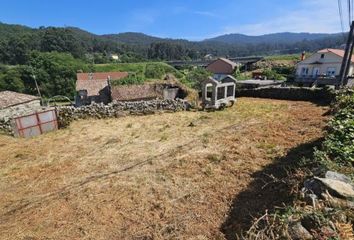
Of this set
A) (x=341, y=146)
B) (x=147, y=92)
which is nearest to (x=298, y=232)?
(x=341, y=146)

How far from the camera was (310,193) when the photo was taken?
3346 mm

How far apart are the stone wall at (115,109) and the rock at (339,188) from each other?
1242 centimetres

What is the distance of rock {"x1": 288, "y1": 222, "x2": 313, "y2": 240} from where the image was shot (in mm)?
2598

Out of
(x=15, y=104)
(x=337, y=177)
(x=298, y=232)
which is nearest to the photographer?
(x=298, y=232)

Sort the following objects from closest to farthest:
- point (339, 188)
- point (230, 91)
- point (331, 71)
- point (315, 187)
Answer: point (339, 188)
point (315, 187)
point (230, 91)
point (331, 71)

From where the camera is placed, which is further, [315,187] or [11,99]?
[11,99]

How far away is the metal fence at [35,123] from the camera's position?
38.2ft

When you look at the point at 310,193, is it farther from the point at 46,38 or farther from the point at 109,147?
the point at 46,38

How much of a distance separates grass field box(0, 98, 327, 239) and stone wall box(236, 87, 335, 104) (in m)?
3.61

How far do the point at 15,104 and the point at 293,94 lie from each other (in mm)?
20069

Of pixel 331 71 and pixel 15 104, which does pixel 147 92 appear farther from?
pixel 331 71

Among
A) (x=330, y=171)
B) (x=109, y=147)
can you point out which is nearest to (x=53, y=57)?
(x=109, y=147)

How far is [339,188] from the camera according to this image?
3.14m

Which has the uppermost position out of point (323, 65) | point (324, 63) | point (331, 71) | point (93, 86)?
point (324, 63)
